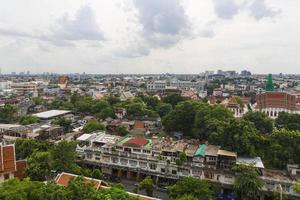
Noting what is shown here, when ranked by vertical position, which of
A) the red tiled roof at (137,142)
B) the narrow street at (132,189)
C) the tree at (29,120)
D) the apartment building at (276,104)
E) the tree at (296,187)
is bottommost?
the narrow street at (132,189)

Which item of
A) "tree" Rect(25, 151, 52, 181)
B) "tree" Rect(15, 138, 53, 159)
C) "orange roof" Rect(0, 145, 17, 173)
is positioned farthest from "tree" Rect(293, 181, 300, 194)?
"orange roof" Rect(0, 145, 17, 173)

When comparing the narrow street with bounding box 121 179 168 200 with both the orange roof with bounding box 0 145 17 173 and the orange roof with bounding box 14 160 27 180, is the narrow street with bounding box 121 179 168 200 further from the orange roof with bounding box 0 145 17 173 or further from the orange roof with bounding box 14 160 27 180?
the orange roof with bounding box 0 145 17 173

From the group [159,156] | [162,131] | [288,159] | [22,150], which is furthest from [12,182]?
[162,131]

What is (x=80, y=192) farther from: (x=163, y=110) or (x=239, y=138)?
(x=163, y=110)

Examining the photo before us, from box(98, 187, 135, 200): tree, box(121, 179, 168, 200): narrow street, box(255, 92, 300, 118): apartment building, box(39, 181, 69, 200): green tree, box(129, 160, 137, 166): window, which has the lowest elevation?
box(121, 179, 168, 200): narrow street

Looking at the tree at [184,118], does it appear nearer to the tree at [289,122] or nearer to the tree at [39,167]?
the tree at [289,122]

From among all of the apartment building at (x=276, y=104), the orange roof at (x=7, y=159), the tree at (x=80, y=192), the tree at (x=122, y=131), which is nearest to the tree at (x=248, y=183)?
the tree at (x=80, y=192)

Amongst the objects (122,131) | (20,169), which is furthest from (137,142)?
(20,169)
